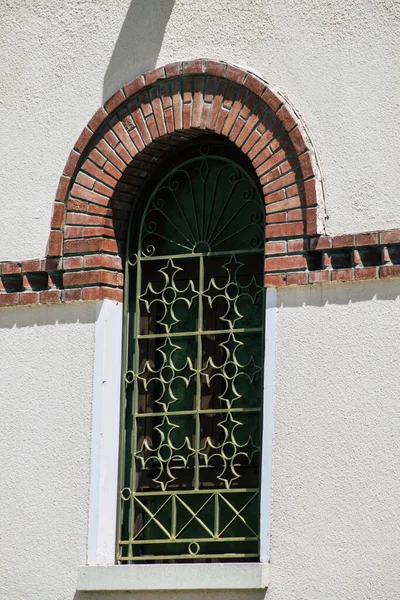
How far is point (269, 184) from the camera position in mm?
8367

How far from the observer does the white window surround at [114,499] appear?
8.02m

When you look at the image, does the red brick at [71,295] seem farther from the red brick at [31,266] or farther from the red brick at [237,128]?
the red brick at [237,128]

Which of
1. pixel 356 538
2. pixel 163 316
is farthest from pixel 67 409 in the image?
pixel 356 538

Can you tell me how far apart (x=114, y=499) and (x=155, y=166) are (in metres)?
2.00

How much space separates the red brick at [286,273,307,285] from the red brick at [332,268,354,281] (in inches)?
7.3

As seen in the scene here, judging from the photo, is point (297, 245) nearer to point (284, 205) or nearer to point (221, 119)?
point (284, 205)

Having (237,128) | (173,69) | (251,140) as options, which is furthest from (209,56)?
(251,140)

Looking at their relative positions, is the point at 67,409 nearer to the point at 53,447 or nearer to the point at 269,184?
the point at 53,447

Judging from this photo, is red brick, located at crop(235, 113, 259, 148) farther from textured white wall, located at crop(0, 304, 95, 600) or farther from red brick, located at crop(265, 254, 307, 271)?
textured white wall, located at crop(0, 304, 95, 600)

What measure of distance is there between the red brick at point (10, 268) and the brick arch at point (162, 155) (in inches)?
9.7

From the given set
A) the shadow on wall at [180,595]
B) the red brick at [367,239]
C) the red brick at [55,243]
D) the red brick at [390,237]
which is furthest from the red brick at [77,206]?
the shadow on wall at [180,595]

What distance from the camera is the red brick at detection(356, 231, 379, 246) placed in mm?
7911

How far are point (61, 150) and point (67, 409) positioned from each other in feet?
5.23

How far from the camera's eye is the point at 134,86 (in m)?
8.88
